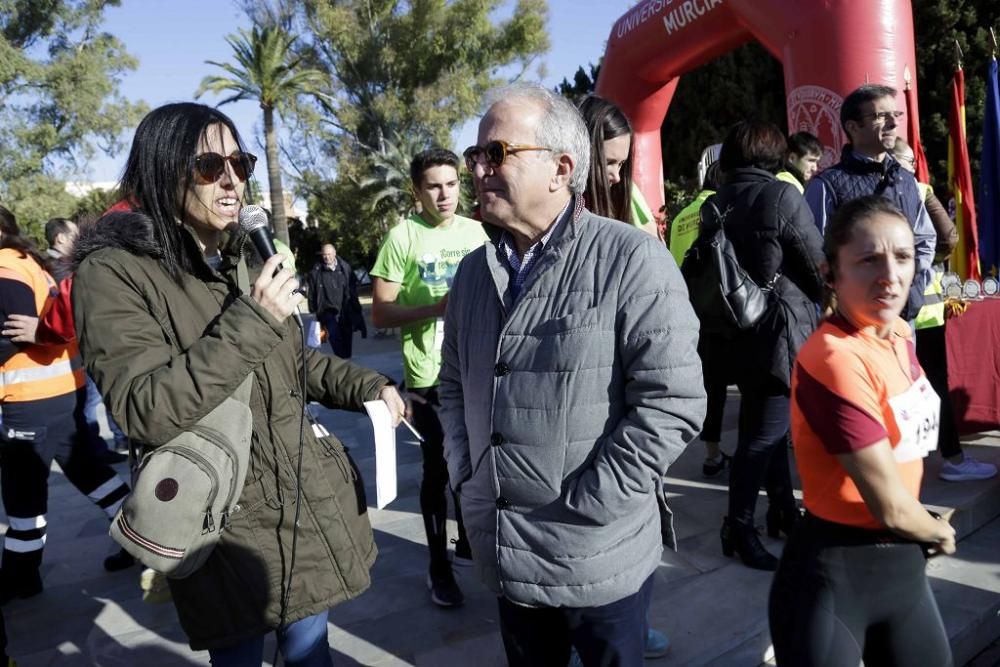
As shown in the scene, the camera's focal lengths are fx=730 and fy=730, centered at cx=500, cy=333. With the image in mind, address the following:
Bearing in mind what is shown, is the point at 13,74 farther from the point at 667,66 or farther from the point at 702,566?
the point at 702,566

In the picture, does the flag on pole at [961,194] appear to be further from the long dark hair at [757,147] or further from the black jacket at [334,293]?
the black jacket at [334,293]

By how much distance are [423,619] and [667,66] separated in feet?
24.1

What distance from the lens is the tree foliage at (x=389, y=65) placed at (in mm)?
30906

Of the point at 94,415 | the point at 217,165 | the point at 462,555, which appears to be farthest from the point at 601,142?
the point at 94,415

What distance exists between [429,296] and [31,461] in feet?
7.14

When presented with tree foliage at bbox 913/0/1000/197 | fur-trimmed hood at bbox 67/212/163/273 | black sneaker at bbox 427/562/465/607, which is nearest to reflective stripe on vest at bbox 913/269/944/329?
black sneaker at bbox 427/562/465/607

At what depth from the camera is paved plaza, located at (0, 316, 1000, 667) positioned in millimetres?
2916

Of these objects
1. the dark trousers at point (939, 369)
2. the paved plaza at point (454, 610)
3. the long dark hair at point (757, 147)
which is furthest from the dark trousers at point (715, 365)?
the dark trousers at point (939, 369)

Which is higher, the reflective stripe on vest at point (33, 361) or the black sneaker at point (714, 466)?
the reflective stripe on vest at point (33, 361)

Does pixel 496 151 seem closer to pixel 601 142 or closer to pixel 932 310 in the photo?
pixel 601 142

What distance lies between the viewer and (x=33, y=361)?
11.8 ft

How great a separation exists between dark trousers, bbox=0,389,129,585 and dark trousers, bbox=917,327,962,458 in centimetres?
456

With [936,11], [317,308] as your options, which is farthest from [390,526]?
[936,11]

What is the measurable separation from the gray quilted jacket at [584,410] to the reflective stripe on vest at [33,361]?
2.86 metres
